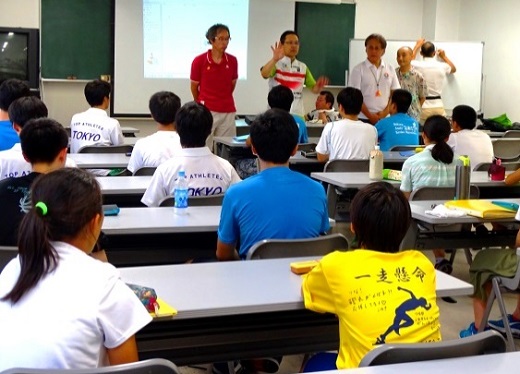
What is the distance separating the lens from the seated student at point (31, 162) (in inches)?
114

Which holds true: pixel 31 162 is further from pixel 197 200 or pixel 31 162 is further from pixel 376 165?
pixel 376 165

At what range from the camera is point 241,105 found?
9.80m

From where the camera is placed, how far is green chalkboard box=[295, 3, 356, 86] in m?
9.93

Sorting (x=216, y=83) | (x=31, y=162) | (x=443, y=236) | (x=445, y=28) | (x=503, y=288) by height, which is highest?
(x=445, y=28)

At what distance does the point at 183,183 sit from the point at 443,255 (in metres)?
2.50

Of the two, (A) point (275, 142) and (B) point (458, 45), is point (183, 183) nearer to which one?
(A) point (275, 142)

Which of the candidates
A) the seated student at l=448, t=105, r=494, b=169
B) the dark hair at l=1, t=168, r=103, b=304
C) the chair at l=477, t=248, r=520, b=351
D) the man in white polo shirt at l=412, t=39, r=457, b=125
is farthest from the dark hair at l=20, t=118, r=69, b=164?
the man in white polo shirt at l=412, t=39, r=457, b=125

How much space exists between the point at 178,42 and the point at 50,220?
7.89 metres

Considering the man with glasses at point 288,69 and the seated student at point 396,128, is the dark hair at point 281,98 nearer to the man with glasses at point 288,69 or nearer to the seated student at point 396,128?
the seated student at point 396,128

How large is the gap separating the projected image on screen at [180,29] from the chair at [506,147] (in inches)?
143

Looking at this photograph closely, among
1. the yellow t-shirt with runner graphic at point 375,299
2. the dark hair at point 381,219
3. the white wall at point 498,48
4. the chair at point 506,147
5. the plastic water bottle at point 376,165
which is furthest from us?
the white wall at point 498,48

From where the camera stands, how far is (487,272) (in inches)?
143

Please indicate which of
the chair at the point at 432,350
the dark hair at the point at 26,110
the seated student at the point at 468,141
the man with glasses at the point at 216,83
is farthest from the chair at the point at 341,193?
the chair at the point at 432,350

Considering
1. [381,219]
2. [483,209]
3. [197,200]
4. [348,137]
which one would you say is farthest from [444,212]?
[348,137]
